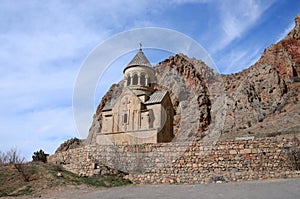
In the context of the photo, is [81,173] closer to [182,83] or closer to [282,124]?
[282,124]

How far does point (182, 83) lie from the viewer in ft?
188

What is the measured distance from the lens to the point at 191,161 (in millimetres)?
11133

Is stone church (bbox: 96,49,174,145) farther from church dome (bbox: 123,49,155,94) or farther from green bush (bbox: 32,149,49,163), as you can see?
green bush (bbox: 32,149,49,163)

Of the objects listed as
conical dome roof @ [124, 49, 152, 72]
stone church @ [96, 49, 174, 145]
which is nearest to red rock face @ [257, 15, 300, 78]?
conical dome roof @ [124, 49, 152, 72]

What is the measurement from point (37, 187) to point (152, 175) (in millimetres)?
4277

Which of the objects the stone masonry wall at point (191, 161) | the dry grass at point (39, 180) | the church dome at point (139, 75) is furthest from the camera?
the church dome at point (139, 75)

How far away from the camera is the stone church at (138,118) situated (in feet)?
60.8

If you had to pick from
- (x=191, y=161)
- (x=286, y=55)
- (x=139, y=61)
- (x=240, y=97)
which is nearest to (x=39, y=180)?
(x=191, y=161)

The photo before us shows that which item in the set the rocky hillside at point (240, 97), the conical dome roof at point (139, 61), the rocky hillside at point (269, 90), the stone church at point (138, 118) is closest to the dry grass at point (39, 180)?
the stone church at point (138, 118)

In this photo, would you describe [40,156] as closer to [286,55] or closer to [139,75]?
[139,75]

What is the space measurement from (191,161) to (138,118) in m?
9.05

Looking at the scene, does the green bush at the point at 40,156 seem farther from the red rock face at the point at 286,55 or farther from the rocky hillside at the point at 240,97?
the red rock face at the point at 286,55

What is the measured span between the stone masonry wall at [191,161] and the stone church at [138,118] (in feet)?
19.8

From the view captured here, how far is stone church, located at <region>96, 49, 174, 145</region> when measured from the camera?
18.5m
